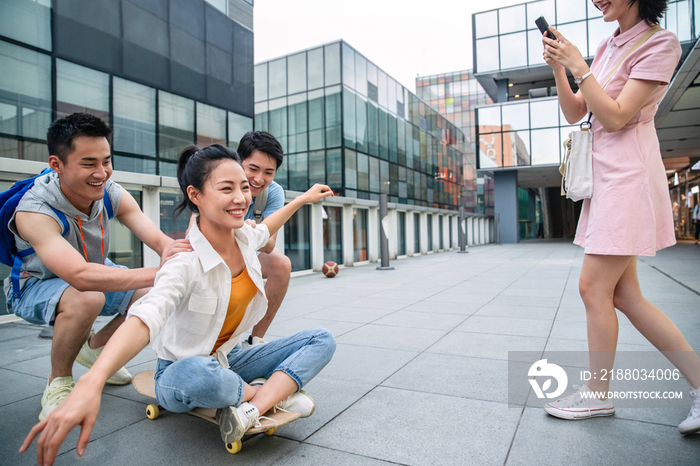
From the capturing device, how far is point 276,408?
192cm

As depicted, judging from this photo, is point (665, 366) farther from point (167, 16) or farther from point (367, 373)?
point (167, 16)

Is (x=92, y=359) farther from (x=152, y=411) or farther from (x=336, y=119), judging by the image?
(x=336, y=119)

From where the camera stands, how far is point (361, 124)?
2342 cm

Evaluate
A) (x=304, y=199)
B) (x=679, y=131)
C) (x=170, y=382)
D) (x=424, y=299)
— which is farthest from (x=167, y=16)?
(x=679, y=131)

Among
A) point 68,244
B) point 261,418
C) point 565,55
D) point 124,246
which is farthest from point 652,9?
point 124,246

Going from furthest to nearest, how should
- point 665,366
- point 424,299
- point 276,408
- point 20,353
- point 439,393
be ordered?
point 424,299 → point 20,353 → point 665,366 → point 439,393 → point 276,408

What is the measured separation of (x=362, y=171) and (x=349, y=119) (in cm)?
285

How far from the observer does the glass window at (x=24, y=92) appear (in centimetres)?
955

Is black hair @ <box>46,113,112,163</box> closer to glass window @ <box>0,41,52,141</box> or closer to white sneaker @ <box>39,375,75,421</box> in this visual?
white sneaker @ <box>39,375,75,421</box>

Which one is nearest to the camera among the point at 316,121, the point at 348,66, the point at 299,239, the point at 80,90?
the point at 299,239

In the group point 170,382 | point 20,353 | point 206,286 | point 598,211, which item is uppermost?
point 598,211

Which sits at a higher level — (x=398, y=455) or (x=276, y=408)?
(x=276, y=408)

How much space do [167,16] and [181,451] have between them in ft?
47.3

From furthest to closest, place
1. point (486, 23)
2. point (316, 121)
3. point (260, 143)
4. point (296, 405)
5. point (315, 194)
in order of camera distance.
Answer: point (486, 23)
point (316, 121)
point (260, 143)
point (315, 194)
point (296, 405)
